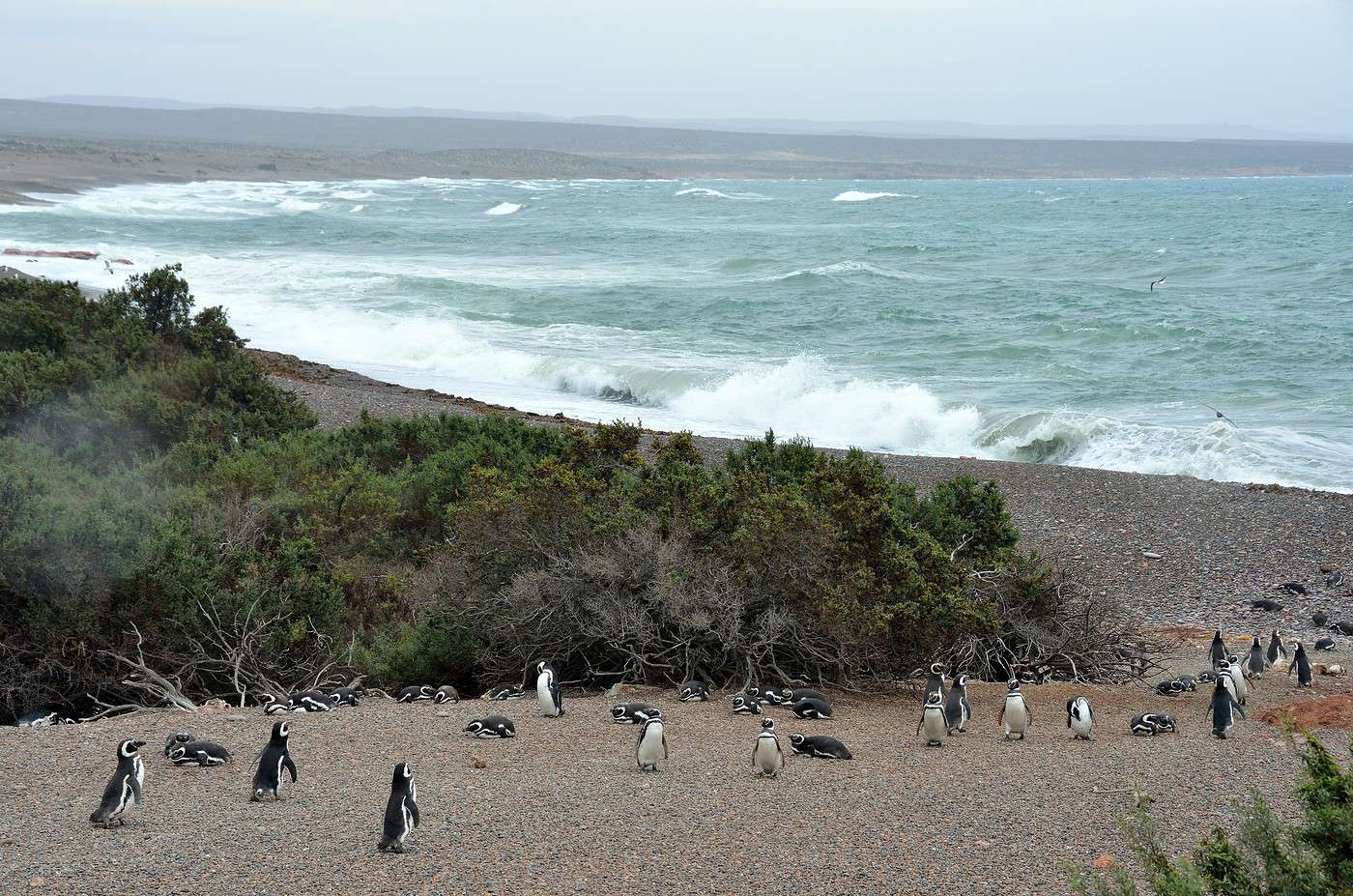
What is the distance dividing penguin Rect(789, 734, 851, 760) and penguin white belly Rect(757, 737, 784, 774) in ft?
1.68

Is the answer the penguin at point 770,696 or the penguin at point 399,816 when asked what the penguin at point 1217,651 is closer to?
the penguin at point 770,696

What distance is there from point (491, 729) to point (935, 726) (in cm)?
285

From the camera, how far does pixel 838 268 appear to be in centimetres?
4959

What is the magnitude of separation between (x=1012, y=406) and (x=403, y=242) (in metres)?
40.8

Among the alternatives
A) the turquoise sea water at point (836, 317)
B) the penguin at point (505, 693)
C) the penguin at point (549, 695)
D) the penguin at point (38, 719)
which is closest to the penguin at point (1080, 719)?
the penguin at point (549, 695)

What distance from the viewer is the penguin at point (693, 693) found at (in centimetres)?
870

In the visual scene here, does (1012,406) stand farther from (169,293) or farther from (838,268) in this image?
(838,268)

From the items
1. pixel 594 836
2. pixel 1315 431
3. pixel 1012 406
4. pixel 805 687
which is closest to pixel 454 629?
pixel 805 687

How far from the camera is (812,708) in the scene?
8.21 metres

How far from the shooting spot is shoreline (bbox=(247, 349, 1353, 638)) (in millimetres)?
13617

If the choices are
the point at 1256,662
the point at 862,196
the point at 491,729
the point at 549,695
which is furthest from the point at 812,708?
the point at 862,196

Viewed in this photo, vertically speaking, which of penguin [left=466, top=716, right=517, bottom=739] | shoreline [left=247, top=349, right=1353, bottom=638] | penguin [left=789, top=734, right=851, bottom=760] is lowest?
shoreline [left=247, top=349, right=1353, bottom=638]

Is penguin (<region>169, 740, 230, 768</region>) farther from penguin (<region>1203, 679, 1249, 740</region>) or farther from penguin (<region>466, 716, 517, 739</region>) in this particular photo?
penguin (<region>1203, 679, 1249, 740</region>)

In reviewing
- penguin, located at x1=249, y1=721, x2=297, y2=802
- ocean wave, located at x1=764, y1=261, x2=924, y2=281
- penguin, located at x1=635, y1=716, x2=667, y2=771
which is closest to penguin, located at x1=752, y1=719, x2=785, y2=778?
penguin, located at x1=635, y1=716, x2=667, y2=771
